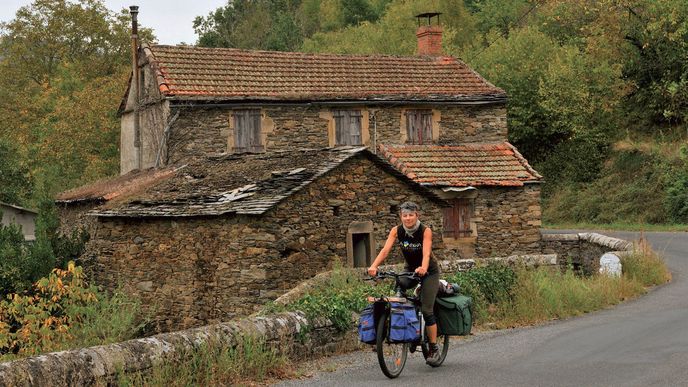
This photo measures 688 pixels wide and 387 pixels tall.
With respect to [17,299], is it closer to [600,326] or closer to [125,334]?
[125,334]

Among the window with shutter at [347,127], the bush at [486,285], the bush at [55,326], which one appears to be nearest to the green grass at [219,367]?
the bush at [486,285]

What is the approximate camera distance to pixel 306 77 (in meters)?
33.5

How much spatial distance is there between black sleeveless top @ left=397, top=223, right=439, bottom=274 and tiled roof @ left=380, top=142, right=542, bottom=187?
19099mm

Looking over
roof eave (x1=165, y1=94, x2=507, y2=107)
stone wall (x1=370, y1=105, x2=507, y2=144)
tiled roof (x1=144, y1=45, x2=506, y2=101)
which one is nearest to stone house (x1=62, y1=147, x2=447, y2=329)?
roof eave (x1=165, y1=94, x2=507, y2=107)

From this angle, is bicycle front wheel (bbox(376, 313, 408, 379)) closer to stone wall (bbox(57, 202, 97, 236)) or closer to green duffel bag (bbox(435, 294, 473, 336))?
green duffel bag (bbox(435, 294, 473, 336))

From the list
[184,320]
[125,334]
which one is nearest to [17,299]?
[125,334]

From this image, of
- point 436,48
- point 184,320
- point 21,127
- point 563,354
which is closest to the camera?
point 563,354

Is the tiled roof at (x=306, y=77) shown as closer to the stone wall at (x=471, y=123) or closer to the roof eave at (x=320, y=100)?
the roof eave at (x=320, y=100)

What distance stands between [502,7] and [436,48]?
3510 centimetres

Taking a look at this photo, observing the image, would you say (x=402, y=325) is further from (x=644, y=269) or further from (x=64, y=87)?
(x=64, y=87)

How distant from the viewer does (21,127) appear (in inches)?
2288

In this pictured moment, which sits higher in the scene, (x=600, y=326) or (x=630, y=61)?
(x=630, y=61)

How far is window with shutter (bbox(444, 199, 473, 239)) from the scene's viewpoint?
1215 inches

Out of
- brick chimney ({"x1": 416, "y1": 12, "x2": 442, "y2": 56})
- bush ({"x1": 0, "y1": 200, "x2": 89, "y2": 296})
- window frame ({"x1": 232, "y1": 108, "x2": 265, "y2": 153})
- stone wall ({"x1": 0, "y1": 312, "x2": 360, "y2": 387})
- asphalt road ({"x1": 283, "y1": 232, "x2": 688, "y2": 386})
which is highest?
brick chimney ({"x1": 416, "y1": 12, "x2": 442, "y2": 56})
